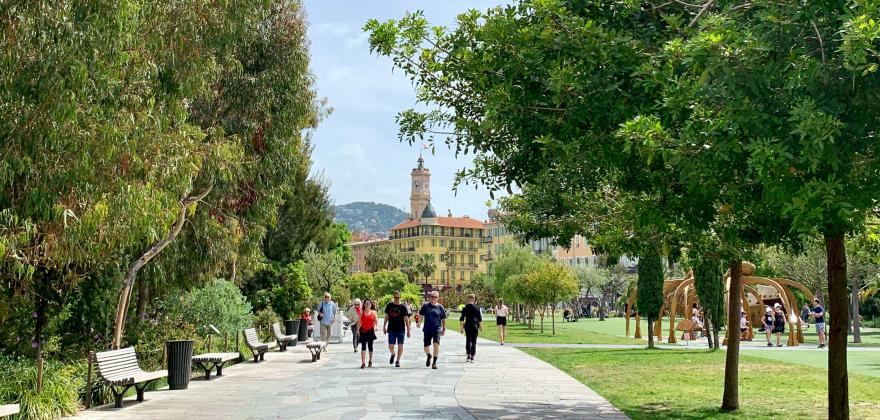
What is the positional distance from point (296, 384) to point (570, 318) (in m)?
55.8

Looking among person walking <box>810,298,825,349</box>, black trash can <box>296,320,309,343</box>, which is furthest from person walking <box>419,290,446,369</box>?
person walking <box>810,298,825,349</box>

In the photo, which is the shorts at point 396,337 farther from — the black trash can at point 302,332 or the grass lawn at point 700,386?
the black trash can at point 302,332

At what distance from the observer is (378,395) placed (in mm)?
12672

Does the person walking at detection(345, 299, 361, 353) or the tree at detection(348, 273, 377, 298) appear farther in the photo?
the tree at detection(348, 273, 377, 298)

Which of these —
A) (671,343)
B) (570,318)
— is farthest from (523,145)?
(570,318)

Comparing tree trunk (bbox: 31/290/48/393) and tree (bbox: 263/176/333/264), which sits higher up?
tree (bbox: 263/176/333/264)

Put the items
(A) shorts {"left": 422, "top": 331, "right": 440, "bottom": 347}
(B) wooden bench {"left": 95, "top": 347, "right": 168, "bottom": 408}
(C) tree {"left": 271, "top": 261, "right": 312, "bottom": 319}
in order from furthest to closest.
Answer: (C) tree {"left": 271, "top": 261, "right": 312, "bottom": 319}, (A) shorts {"left": 422, "top": 331, "right": 440, "bottom": 347}, (B) wooden bench {"left": 95, "top": 347, "right": 168, "bottom": 408}

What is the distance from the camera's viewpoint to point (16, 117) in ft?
27.8

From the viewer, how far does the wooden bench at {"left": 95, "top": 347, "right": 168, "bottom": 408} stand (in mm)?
11219

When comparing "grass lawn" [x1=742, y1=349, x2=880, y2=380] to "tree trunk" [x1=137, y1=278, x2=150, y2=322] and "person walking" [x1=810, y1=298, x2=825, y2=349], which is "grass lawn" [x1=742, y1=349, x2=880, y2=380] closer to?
"person walking" [x1=810, y1=298, x2=825, y2=349]

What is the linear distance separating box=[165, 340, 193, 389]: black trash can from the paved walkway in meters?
0.25

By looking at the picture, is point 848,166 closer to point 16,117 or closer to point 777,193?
point 777,193

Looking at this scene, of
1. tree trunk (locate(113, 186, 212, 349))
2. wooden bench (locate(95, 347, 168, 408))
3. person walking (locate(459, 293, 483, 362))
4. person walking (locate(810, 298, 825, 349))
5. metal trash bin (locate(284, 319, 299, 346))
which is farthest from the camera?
metal trash bin (locate(284, 319, 299, 346))

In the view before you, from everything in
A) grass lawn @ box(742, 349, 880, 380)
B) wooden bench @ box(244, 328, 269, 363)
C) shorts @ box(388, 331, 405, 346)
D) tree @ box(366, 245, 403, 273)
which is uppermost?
tree @ box(366, 245, 403, 273)
